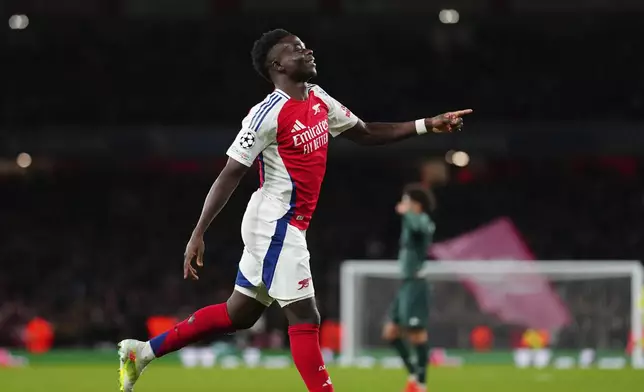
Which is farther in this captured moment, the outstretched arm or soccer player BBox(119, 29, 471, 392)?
the outstretched arm

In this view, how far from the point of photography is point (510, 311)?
1462 centimetres

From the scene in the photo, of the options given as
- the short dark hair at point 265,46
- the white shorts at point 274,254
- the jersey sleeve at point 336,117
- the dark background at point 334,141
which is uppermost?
the dark background at point 334,141

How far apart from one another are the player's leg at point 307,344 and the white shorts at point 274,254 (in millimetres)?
47

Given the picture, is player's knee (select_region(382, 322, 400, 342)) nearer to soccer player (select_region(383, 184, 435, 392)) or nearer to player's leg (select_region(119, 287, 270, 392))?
soccer player (select_region(383, 184, 435, 392))

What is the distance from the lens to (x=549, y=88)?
20.8 metres

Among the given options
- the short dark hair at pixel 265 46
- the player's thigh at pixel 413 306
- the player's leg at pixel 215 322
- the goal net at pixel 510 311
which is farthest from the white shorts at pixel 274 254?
the goal net at pixel 510 311

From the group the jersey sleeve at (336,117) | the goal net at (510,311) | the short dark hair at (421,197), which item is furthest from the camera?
the goal net at (510,311)

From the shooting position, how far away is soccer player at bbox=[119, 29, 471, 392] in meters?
5.08

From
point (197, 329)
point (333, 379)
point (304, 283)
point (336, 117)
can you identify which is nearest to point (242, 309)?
point (197, 329)

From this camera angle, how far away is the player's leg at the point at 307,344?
5086mm

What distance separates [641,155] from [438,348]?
23.6 feet

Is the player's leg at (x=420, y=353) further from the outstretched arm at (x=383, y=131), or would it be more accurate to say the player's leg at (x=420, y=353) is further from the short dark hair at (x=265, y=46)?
the short dark hair at (x=265, y=46)

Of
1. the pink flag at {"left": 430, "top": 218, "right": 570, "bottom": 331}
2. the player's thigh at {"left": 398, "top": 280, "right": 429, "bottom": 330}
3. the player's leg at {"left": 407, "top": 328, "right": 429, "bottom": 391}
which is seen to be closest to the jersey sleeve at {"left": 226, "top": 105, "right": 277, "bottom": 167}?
the player's leg at {"left": 407, "top": 328, "right": 429, "bottom": 391}

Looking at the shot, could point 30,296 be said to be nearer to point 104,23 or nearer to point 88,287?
point 88,287
